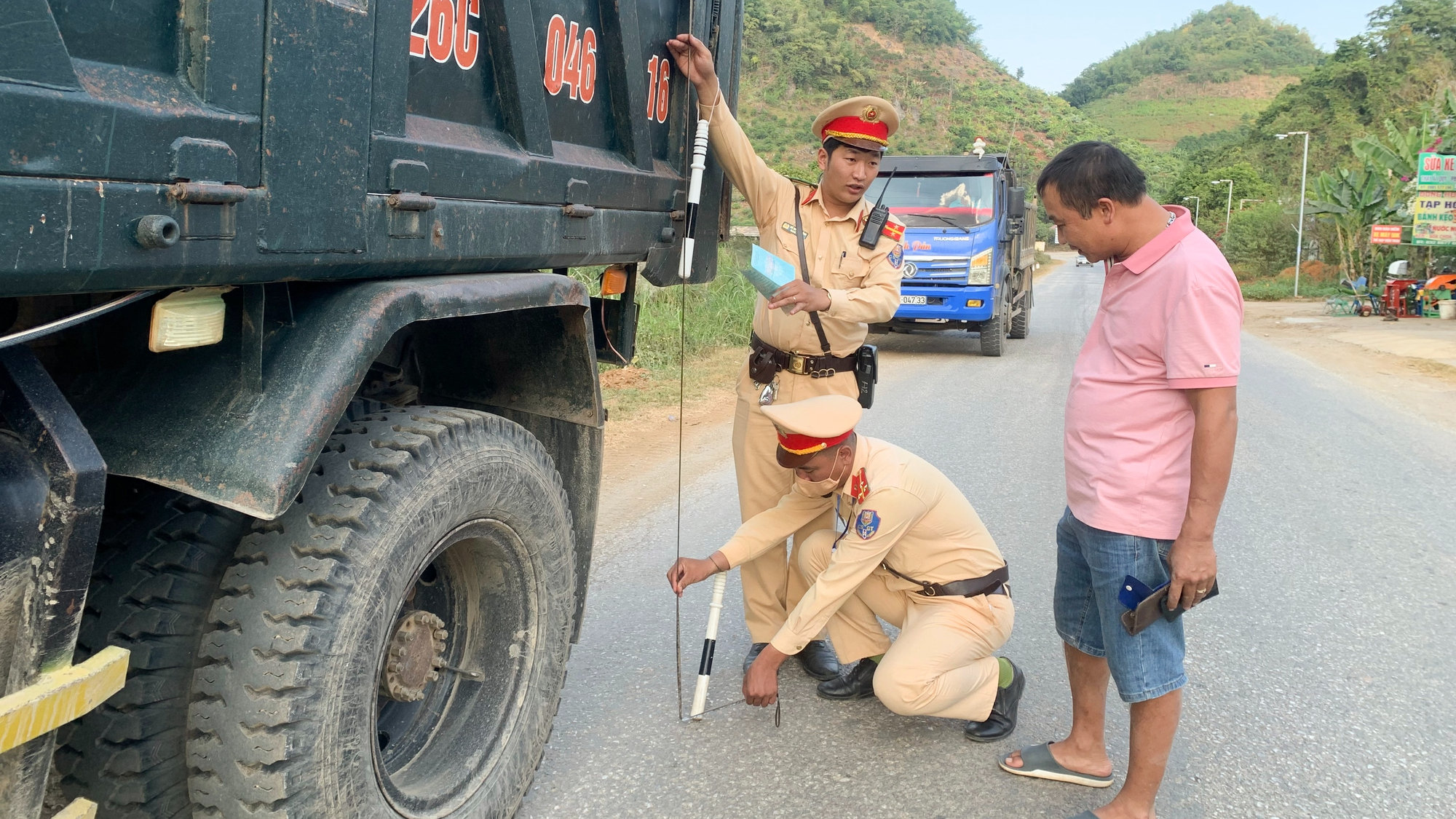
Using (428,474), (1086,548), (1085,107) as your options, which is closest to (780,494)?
(1086,548)

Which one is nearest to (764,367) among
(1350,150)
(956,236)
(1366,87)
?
(956,236)

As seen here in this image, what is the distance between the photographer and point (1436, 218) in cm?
2047

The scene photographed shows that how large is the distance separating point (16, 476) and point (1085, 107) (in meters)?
141

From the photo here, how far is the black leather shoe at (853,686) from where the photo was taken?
334 centimetres

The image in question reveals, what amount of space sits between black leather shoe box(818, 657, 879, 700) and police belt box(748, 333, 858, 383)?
963 mm

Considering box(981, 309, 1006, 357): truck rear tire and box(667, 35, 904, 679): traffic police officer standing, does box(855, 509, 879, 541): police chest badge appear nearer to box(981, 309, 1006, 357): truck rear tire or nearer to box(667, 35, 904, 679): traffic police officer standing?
box(667, 35, 904, 679): traffic police officer standing

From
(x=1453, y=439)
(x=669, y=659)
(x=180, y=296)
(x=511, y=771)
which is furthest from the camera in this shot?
(x=1453, y=439)

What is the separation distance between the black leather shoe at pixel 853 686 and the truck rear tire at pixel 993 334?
32.5 feet

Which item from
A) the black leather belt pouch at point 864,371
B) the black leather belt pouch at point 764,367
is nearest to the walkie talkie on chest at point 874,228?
the black leather belt pouch at point 864,371

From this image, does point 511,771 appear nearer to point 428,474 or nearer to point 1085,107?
point 428,474

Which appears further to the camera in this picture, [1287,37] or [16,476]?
[1287,37]

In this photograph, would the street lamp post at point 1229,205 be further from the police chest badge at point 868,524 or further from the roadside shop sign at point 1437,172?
the police chest badge at point 868,524

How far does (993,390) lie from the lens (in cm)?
1006

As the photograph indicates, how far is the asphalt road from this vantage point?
2.76 metres
